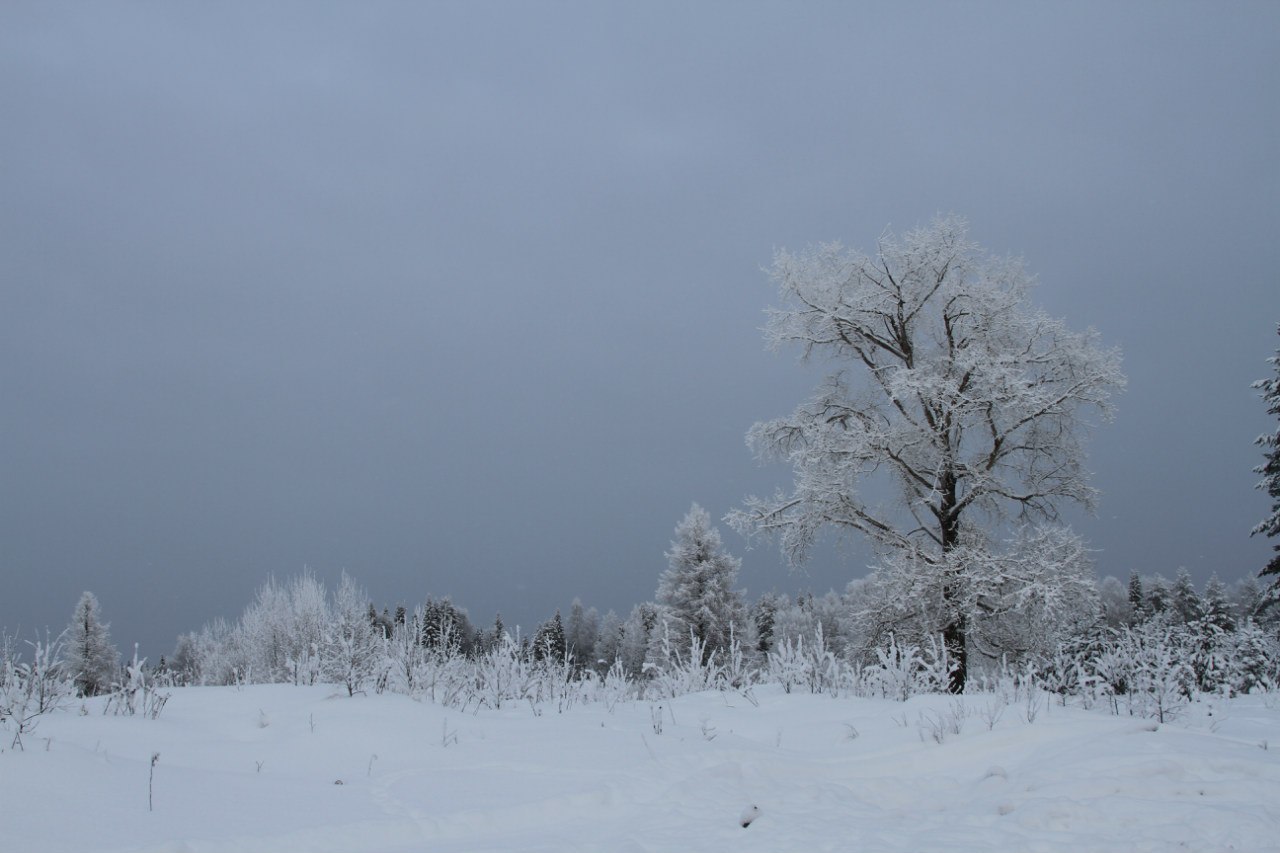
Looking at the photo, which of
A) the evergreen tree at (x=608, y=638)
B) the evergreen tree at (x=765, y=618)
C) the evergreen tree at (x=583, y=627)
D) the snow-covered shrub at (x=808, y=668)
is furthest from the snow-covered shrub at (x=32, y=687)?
the evergreen tree at (x=583, y=627)

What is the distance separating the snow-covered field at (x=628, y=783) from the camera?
3229mm

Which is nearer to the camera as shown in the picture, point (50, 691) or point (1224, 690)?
point (50, 691)

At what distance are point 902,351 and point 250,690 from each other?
11.3 meters

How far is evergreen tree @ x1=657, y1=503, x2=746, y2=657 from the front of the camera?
88.2ft

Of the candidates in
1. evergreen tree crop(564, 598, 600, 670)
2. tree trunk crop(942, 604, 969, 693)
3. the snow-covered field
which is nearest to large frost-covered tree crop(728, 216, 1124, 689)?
tree trunk crop(942, 604, 969, 693)

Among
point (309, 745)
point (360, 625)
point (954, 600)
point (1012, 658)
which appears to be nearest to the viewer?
point (309, 745)

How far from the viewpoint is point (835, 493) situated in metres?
12.4

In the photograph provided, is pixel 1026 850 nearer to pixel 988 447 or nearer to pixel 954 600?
pixel 954 600

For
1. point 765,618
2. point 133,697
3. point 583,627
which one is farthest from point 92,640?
point 583,627

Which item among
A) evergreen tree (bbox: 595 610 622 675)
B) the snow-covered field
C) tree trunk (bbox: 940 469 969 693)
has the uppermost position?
tree trunk (bbox: 940 469 969 693)

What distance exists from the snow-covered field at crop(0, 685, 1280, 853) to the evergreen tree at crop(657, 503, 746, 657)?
21.1 metres

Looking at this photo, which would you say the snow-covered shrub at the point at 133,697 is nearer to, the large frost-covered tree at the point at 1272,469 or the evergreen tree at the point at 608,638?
the large frost-covered tree at the point at 1272,469

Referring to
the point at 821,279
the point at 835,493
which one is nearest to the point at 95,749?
the point at 835,493

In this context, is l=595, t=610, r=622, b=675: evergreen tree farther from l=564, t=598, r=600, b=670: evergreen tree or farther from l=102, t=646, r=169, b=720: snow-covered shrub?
l=102, t=646, r=169, b=720: snow-covered shrub
